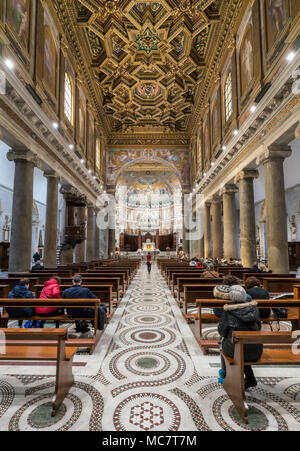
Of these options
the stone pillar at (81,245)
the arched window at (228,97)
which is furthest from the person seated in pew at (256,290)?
the stone pillar at (81,245)

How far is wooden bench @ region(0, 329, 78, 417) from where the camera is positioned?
6.95ft

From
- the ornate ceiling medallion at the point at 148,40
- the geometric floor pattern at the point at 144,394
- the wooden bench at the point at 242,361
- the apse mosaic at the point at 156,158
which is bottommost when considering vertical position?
the geometric floor pattern at the point at 144,394

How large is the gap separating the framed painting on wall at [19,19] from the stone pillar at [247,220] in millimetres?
9057

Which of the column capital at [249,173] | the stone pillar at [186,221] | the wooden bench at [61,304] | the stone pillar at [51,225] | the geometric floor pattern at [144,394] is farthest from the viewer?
the stone pillar at [186,221]

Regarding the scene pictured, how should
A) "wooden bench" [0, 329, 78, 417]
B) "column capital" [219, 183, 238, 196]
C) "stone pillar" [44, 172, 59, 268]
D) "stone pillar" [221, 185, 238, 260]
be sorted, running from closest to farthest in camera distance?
1. "wooden bench" [0, 329, 78, 417]
2. "stone pillar" [44, 172, 59, 268]
3. "stone pillar" [221, 185, 238, 260]
4. "column capital" [219, 183, 238, 196]

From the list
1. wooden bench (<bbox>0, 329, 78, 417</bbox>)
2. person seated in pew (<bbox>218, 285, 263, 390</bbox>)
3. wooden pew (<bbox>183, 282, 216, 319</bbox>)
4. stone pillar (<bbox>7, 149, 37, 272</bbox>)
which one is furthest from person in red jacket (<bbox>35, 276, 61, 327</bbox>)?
stone pillar (<bbox>7, 149, 37, 272</bbox>)

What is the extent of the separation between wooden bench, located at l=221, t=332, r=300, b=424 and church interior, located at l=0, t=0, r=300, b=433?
2cm

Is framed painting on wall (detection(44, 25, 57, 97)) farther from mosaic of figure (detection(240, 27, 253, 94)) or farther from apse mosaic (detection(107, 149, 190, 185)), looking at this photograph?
apse mosaic (detection(107, 149, 190, 185))

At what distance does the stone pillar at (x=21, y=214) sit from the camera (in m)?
7.43

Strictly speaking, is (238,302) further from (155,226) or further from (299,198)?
(155,226)

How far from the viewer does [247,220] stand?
9.76 meters

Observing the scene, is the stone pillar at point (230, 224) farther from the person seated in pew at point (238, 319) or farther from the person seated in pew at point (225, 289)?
the person seated in pew at point (238, 319)

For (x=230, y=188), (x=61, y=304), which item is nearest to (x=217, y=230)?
(x=230, y=188)

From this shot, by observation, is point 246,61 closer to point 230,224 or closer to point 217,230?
point 230,224
